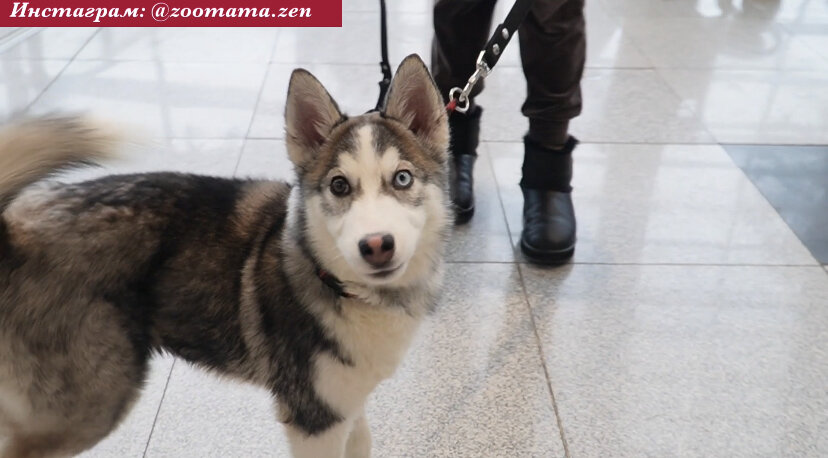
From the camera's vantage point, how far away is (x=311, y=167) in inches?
46.6

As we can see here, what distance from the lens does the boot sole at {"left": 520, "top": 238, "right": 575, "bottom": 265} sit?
6.73 ft

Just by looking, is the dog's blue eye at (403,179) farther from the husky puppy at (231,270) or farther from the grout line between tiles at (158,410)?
the grout line between tiles at (158,410)

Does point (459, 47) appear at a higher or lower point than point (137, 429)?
higher

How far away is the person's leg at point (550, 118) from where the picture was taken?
71.6 inches

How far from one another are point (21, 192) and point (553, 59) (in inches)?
53.3

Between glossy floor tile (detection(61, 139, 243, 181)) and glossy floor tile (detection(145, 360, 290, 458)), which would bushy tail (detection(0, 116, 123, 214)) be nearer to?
glossy floor tile (detection(145, 360, 290, 458))

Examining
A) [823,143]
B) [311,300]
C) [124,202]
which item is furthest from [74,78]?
[823,143]

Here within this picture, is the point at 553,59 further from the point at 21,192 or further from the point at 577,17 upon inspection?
the point at 21,192

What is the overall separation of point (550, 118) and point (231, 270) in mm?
1143

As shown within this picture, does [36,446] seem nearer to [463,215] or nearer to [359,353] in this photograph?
[359,353]

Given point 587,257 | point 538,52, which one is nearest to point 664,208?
point 587,257

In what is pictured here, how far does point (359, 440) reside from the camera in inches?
56.0

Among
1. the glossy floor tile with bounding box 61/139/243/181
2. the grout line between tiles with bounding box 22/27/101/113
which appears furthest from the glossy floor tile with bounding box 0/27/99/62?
the glossy floor tile with bounding box 61/139/243/181

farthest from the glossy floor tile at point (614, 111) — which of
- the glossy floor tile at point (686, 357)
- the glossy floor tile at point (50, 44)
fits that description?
the glossy floor tile at point (50, 44)
